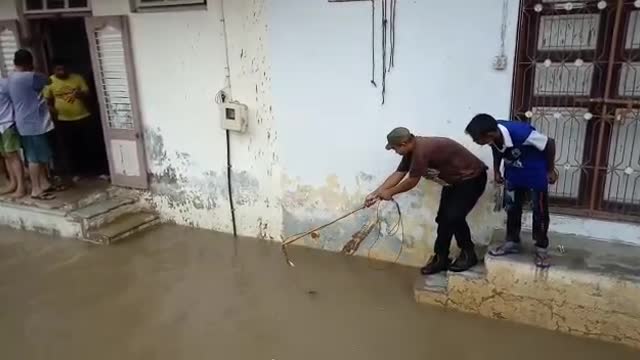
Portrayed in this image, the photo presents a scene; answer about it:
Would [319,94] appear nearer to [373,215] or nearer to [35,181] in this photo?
[373,215]

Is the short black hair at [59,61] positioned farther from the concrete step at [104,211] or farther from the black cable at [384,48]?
the black cable at [384,48]

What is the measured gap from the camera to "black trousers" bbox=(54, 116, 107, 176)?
6.12 m

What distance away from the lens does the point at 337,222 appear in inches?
173

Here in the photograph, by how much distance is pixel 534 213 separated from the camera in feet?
10.5

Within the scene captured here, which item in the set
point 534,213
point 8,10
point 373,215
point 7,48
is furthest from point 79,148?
point 534,213

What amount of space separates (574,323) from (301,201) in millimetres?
2327

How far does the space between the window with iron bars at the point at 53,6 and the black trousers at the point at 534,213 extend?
172 inches

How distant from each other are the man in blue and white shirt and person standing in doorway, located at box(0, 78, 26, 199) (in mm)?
4497

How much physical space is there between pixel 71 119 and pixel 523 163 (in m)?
4.73

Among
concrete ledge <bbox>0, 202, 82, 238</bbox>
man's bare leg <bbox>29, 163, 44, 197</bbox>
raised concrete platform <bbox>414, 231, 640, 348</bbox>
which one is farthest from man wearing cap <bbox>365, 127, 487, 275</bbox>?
man's bare leg <bbox>29, 163, 44, 197</bbox>

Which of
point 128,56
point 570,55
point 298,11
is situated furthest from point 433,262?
point 128,56

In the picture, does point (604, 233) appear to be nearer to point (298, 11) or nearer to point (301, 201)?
point (301, 201)

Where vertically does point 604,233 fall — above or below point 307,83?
below

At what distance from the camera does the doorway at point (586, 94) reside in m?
3.21
